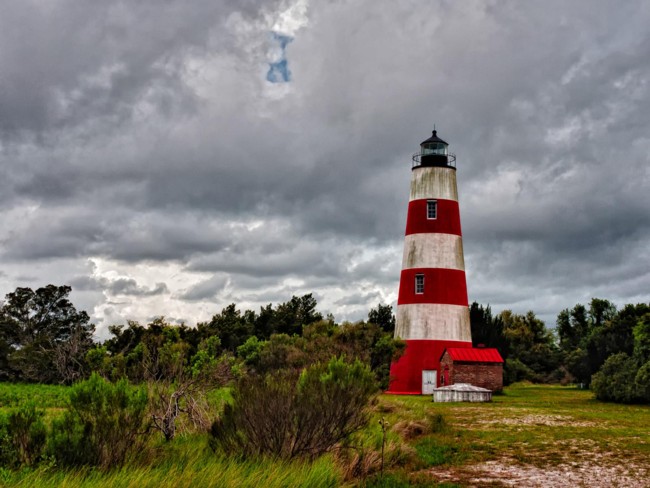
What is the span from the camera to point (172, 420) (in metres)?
11.9

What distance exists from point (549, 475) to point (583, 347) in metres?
50.1

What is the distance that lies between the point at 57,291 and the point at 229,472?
6498cm

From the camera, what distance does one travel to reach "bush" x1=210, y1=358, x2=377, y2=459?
10.4 m

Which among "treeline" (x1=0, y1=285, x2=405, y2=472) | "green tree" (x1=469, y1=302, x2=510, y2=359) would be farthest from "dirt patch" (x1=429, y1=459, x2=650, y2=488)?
"green tree" (x1=469, y1=302, x2=510, y2=359)

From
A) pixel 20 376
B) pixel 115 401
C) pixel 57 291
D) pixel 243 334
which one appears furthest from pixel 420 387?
pixel 57 291

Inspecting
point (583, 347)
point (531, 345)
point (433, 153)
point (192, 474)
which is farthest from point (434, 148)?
point (531, 345)

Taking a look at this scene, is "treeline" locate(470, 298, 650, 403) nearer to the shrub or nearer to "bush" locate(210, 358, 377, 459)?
"bush" locate(210, 358, 377, 459)

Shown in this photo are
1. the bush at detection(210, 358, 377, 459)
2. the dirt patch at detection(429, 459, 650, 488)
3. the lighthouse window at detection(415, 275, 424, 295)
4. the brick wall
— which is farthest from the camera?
the lighthouse window at detection(415, 275, 424, 295)

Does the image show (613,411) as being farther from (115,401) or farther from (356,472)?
(115,401)

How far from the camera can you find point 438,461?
1341 centimetres

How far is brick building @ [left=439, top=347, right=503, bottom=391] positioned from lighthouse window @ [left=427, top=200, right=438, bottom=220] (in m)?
8.20

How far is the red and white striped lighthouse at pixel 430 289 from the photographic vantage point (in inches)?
1492

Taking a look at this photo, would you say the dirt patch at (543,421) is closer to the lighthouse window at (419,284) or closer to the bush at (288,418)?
the bush at (288,418)

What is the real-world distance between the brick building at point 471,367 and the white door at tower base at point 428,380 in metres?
0.50
